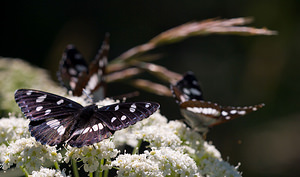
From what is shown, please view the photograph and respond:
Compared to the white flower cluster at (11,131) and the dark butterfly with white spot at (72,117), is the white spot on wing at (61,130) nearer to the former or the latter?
the dark butterfly with white spot at (72,117)

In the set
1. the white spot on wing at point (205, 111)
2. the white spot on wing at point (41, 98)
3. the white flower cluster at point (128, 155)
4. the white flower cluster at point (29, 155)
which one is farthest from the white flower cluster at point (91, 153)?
the white spot on wing at point (205, 111)

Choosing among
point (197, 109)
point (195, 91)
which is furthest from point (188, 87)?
point (197, 109)

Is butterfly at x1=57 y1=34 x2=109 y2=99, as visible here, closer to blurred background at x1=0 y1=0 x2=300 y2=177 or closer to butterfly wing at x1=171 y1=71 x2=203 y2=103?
butterfly wing at x1=171 y1=71 x2=203 y2=103

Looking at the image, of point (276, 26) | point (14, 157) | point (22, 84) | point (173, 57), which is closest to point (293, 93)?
point (276, 26)

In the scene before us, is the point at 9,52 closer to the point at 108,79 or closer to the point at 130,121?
the point at 108,79

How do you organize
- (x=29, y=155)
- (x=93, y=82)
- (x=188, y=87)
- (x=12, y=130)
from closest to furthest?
1. (x=29, y=155)
2. (x=12, y=130)
3. (x=188, y=87)
4. (x=93, y=82)

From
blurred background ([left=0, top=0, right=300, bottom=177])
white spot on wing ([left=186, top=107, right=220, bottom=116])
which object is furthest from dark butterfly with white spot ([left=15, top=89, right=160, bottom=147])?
blurred background ([left=0, top=0, right=300, bottom=177])

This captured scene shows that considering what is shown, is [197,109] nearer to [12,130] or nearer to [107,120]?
[107,120]
